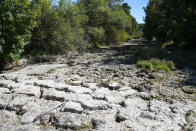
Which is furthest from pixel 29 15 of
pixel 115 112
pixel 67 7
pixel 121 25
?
pixel 121 25

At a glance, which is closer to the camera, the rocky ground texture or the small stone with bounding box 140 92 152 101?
the rocky ground texture

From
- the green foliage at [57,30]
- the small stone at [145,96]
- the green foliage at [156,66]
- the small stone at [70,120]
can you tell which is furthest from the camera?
the green foliage at [57,30]

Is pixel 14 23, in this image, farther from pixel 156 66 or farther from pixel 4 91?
pixel 156 66

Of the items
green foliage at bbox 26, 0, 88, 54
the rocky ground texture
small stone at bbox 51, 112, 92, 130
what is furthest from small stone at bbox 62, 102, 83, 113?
green foliage at bbox 26, 0, 88, 54

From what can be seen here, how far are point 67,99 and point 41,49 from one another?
942cm

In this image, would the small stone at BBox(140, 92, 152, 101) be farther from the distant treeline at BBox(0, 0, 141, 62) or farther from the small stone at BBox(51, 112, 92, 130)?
the distant treeline at BBox(0, 0, 141, 62)

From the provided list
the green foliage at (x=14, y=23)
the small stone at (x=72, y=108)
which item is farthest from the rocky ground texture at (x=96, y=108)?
the green foliage at (x=14, y=23)

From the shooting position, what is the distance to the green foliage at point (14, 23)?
21.9 ft

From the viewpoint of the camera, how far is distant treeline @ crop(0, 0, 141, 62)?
705 cm

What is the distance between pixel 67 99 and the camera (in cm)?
329

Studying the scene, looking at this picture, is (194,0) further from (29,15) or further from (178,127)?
(178,127)

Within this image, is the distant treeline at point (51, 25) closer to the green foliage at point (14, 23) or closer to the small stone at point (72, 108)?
the green foliage at point (14, 23)

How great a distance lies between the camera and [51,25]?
11336mm

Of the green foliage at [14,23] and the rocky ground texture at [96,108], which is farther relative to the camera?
the green foliage at [14,23]
